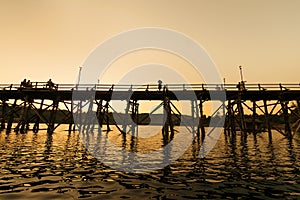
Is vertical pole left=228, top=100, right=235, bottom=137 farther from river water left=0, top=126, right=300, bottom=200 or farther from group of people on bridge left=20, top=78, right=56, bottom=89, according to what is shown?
group of people on bridge left=20, top=78, right=56, bottom=89

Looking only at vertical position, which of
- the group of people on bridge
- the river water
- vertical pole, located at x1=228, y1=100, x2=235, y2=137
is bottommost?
the river water

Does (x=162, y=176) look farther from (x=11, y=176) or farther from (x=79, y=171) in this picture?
(x=11, y=176)

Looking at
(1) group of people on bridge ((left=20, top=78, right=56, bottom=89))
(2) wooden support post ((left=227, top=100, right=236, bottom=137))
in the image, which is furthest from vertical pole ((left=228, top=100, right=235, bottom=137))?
(1) group of people on bridge ((left=20, top=78, right=56, bottom=89))

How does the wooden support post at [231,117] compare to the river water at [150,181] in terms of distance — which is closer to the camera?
the river water at [150,181]

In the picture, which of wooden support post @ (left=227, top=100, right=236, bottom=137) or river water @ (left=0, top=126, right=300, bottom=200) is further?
wooden support post @ (left=227, top=100, right=236, bottom=137)

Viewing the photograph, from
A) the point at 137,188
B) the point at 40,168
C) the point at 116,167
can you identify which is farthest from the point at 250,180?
the point at 40,168

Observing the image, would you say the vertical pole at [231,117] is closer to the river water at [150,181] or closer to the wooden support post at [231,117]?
the wooden support post at [231,117]

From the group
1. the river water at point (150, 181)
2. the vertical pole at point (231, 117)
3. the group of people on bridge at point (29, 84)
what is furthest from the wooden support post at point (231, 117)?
the group of people on bridge at point (29, 84)

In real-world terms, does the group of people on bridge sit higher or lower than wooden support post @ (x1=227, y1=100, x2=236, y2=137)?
higher

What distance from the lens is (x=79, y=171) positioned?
10.6m

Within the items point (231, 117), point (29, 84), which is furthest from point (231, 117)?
point (29, 84)

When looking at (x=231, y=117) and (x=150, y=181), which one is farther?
(x=231, y=117)

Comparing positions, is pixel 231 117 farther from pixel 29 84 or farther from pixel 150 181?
pixel 29 84

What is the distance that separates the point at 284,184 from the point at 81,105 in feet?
90.8
